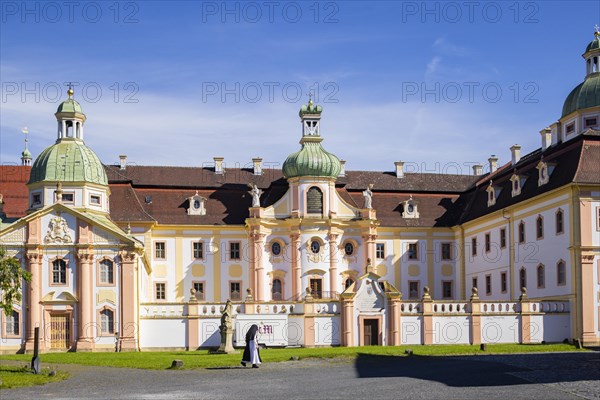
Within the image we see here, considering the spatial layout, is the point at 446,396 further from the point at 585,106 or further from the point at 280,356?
the point at 585,106

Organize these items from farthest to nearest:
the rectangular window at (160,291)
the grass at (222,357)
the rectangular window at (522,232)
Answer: the rectangular window at (160,291) → the rectangular window at (522,232) → the grass at (222,357)

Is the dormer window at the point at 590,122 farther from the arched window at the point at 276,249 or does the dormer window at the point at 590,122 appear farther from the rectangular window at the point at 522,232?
the arched window at the point at 276,249

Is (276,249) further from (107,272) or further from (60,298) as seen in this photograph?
(60,298)

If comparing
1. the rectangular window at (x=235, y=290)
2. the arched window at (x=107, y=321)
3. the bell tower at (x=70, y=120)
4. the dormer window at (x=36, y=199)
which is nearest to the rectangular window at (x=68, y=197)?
the dormer window at (x=36, y=199)

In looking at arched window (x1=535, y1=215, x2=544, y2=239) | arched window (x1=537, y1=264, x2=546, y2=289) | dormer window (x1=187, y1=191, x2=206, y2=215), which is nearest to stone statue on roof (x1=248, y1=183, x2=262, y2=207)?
dormer window (x1=187, y1=191, x2=206, y2=215)

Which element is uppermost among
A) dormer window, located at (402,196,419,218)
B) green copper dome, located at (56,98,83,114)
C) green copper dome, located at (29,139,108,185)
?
green copper dome, located at (56,98,83,114)

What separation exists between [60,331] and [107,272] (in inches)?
166

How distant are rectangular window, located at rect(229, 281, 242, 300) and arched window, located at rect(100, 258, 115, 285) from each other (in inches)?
643

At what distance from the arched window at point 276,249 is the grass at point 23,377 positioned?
3315 centimetres

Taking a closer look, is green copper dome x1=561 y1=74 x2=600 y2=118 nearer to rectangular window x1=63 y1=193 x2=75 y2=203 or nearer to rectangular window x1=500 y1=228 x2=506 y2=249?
rectangular window x1=500 y1=228 x2=506 y2=249

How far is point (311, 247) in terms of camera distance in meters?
71.3

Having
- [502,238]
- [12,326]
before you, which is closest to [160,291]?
[12,326]

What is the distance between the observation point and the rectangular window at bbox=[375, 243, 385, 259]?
75.0 m

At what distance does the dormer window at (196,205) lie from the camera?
73688 millimetres
